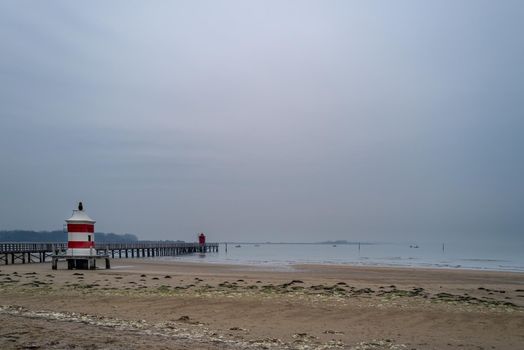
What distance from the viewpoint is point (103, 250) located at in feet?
172

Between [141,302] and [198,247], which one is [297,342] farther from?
[198,247]

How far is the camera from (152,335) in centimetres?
917

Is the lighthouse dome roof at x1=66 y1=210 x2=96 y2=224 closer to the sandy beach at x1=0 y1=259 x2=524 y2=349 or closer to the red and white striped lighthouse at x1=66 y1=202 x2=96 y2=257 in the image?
the red and white striped lighthouse at x1=66 y1=202 x2=96 y2=257

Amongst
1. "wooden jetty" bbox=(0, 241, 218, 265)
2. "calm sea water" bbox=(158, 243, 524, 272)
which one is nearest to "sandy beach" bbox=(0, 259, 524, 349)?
"wooden jetty" bbox=(0, 241, 218, 265)

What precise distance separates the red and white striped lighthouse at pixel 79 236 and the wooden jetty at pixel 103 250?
2.43m

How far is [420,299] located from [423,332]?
5814 millimetres

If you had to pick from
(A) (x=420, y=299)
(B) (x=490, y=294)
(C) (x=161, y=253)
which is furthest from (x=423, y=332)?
(C) (x=161, y=253)

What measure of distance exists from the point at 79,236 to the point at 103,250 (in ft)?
73.1

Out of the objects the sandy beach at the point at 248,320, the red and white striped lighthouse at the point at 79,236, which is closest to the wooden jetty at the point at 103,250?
the red and white striped lighthouse at the point at 79,236

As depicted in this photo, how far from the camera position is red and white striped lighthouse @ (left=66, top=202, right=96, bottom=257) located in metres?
30.8

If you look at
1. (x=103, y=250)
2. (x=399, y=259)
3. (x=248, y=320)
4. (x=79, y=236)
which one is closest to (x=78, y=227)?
(x=79, y=236)

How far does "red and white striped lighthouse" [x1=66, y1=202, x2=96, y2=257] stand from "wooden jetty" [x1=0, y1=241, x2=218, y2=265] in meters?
2.43

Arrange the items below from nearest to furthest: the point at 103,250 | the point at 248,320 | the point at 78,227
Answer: the point at 248,320 → the point at 78,227 → the point at 103,250

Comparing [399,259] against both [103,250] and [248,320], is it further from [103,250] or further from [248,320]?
[248,320]
